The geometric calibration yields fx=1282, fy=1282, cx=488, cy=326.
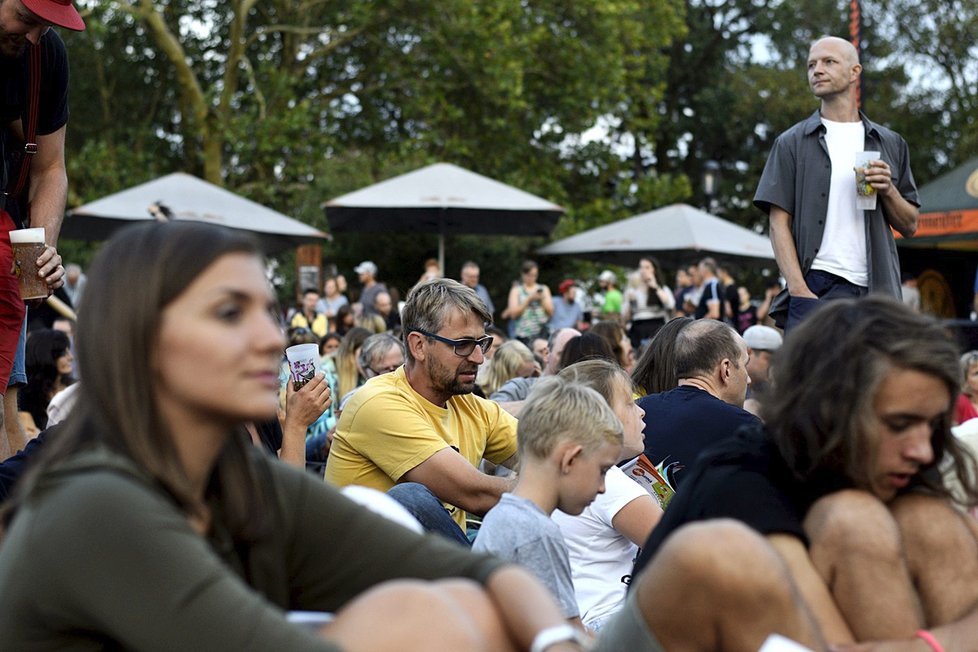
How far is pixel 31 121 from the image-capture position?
186 inches

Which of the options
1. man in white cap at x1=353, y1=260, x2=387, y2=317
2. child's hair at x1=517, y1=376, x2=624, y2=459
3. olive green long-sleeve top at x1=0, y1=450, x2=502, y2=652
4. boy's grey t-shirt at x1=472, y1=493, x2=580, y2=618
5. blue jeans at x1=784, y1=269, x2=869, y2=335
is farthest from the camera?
man in white cap at x1=353, y1=260, x2=387, y2=317

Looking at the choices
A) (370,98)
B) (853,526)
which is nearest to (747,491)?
(853,526)

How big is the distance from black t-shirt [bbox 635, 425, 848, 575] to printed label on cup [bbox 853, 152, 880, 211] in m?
2.98

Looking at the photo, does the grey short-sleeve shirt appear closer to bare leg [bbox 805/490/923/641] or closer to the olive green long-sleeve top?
bare leg [bbox 805/490/923/641]

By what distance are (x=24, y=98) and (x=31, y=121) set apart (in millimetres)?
89

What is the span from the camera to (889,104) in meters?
32.8

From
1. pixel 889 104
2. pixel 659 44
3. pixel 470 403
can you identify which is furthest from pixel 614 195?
pixel 470 403

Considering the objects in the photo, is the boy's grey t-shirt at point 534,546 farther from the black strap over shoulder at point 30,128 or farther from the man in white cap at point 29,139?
the black strap over shoulder at point 30,128

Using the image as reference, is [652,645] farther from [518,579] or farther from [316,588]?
[316,588]

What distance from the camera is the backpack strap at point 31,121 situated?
465cm

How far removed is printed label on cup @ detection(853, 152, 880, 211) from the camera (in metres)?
5.67

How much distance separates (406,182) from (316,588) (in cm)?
1297

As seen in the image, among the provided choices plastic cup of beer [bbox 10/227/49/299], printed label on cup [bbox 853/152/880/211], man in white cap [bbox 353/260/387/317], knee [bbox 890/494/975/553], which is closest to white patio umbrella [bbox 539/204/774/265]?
man in white cap [bbox 353/260/387/317]

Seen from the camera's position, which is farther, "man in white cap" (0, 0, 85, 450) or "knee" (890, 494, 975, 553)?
"man in white cap" (0, 0, 85, 450)
